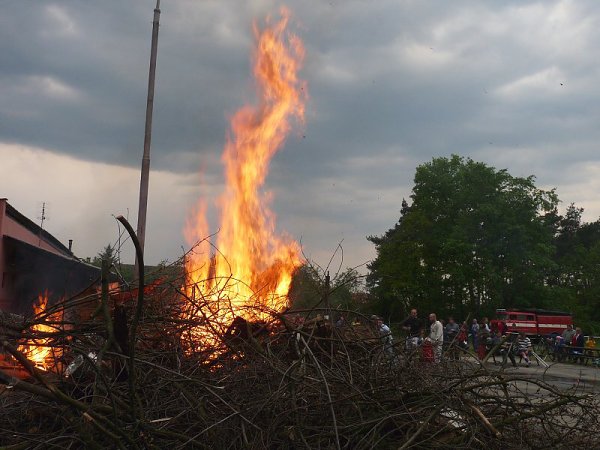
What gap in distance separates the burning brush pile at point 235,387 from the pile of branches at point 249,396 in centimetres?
1

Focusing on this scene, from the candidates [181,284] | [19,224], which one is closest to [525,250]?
[19,224]

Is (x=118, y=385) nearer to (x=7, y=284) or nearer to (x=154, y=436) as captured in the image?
(x=154, y=436)

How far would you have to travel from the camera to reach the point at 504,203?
4341 centimetres

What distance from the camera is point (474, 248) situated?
4319 centimetres

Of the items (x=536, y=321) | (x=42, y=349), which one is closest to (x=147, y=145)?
(x=42, y=349)

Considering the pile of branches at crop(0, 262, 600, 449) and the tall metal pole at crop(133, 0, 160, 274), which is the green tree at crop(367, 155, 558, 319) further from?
the pile of branches at crop(0, 262, 600, 449)

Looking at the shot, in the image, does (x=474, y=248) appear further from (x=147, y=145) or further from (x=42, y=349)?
(x=42, y=349)

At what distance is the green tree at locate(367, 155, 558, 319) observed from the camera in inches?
1684

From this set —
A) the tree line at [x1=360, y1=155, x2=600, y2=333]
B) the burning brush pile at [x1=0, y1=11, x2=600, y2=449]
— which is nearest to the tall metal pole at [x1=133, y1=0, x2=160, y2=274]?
the burning brush pile at [x1=0, y1=11, x2=600, y2=449]

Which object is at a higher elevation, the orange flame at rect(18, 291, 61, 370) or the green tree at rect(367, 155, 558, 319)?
the green tree at rect(367, 155, 558, 319)

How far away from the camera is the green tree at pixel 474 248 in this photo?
1684 inches

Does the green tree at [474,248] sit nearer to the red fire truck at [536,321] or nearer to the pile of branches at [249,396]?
the red fire truck at [536,321]

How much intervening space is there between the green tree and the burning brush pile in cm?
3635

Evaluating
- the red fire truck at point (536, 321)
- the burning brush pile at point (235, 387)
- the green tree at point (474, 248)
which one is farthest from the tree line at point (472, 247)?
the burning brush pile at point (235, 387)
